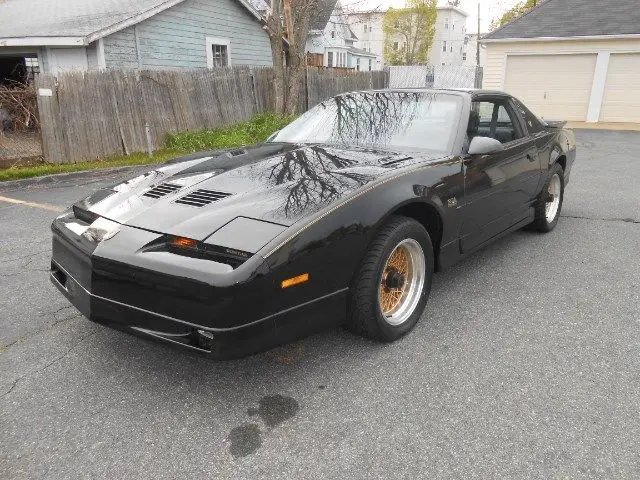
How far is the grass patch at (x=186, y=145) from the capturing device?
866 centimetres

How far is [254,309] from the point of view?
2266mm

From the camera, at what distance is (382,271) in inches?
111

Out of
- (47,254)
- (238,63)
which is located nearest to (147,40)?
(238,63)

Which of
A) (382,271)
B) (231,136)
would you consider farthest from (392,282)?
(231,136)

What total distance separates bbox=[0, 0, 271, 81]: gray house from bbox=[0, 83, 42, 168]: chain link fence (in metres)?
3.85

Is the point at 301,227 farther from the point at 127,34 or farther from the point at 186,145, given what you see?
the point at 127,34

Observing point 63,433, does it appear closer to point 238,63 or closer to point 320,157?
point 320,157

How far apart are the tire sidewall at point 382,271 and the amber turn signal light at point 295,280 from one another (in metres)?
0.50

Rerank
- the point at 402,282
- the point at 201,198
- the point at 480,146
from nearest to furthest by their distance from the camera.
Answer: the point at 201,198
the point at 402,282
the point at 480,146

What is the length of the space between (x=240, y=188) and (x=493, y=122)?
2503mm

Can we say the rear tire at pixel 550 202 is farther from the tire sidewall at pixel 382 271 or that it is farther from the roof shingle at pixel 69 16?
the roof shingle at pixel 69 16

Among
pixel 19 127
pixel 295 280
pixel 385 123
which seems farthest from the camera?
pixel 19 127

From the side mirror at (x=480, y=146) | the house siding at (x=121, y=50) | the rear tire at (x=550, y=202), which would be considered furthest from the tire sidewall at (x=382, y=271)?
the house siding at (x=121, y=50)

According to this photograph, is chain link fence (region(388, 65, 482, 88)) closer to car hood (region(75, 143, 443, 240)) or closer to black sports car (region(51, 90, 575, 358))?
black sports car (region(51, 90, 575, 358))
